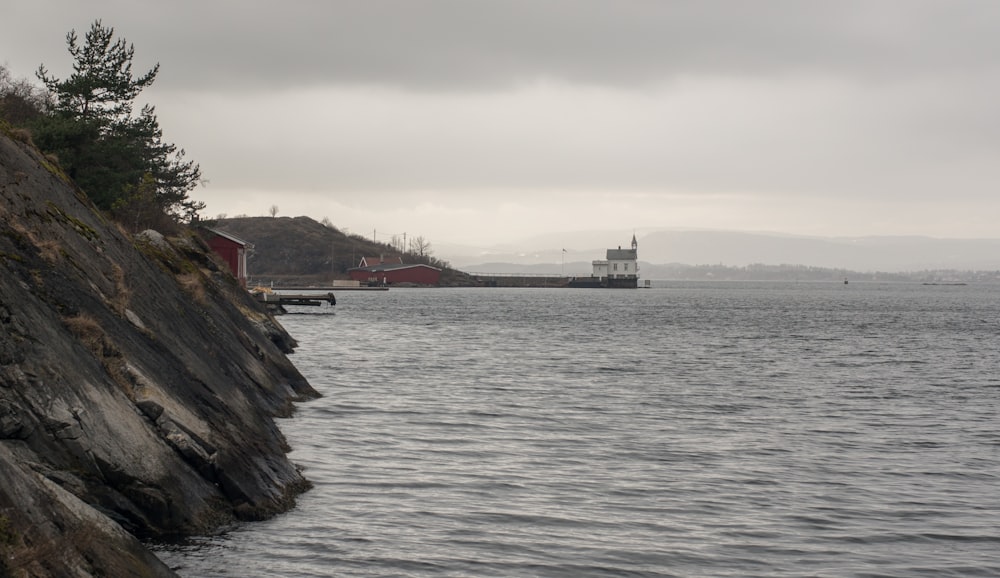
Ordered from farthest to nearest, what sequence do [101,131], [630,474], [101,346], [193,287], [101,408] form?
1. [101,131]
2. [193,287]
3. [630,474]
4. [101,346]
5. [101,408]

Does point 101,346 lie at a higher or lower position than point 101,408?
higher

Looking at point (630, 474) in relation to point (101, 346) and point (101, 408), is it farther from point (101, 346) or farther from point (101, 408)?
point (101, 408)

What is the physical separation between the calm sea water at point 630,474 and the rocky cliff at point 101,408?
2.81 ft

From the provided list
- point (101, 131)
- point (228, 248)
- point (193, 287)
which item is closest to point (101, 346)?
point (193, 287)

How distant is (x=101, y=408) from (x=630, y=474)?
1092 centimetres

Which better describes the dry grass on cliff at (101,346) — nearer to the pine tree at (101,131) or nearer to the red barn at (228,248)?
the pine tree at (101,131)

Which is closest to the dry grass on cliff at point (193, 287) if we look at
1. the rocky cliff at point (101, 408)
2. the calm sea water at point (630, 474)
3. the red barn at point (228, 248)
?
the rocky cliff at point (101, 408)

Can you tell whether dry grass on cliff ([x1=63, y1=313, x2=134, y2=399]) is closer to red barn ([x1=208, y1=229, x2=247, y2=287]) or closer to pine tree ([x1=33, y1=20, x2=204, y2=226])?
pine tree ([x1=33, y1=20, x2=204, y2=226])

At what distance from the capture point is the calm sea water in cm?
1441

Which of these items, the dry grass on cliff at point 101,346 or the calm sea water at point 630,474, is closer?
the calm sea water at point 630,474

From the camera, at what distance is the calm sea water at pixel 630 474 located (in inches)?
567

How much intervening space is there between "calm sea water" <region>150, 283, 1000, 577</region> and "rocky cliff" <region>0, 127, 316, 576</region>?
2.81 feet

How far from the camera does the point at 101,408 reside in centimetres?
1294

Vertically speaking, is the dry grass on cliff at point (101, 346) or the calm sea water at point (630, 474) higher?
the dry grass on cliff at point (101, 346)
